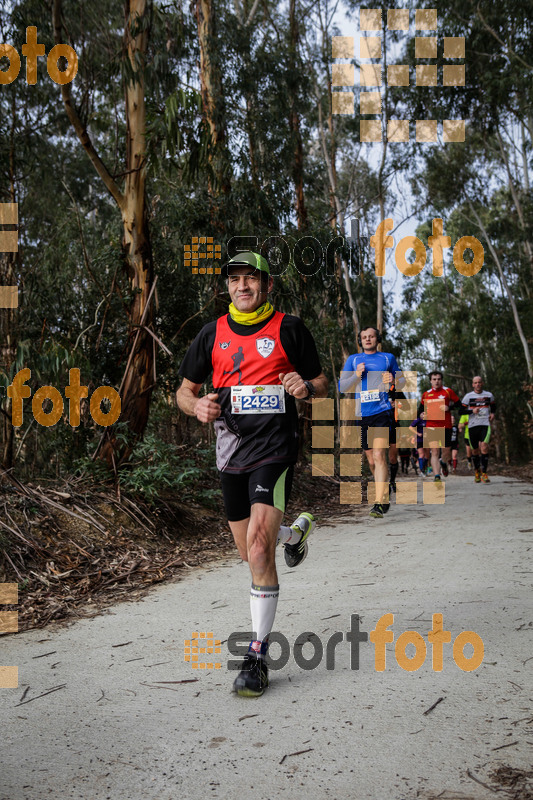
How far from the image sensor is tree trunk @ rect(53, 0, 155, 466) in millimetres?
8352

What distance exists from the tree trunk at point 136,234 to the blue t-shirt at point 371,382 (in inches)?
91.9

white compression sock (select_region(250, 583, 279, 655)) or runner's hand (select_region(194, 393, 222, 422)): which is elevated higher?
runner's hand (select_region(194, 393, 222, 422))

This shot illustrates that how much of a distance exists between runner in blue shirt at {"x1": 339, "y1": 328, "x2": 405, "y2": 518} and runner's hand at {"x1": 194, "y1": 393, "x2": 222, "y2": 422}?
521 centimetres

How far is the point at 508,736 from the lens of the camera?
2.83 meters

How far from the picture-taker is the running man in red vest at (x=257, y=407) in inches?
145

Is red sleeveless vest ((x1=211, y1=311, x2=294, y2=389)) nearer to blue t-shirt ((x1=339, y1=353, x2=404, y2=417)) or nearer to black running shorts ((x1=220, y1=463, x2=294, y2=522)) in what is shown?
black running shorts ((x1=220, y1=463, x2=294, y2=522))

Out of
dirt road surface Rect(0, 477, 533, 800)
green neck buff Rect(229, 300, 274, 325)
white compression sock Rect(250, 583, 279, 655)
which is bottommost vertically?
dirt road surface Rect(0, 477, 533, 800)

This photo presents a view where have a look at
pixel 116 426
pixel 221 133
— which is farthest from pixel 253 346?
pixel 221 133

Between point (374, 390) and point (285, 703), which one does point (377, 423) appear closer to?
point (374, 390)

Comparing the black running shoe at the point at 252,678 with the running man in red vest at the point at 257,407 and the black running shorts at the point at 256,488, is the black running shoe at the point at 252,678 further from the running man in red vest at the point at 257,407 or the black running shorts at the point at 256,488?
the black running shorts at the point at 256,488

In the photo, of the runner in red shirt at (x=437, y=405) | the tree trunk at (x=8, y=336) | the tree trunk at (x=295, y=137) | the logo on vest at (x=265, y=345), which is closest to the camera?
the logo on vest at (x=265, y=345)

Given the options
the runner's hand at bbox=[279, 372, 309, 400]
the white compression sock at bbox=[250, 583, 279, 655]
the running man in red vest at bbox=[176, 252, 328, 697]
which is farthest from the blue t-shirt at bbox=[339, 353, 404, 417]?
the white compression sock at bbox=[250, 583, 279, 655]

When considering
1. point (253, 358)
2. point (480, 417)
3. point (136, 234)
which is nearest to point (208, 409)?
point (253, 358)

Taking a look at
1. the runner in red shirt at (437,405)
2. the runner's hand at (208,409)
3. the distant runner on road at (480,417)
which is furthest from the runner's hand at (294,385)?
the distant runner on road at (480,417)
